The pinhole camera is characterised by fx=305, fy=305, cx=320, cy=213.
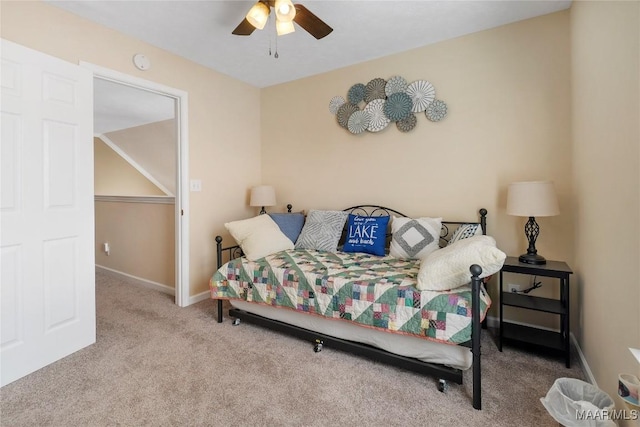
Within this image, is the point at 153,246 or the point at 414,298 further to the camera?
the point at 153,246

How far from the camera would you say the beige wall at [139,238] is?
3393 millimetres

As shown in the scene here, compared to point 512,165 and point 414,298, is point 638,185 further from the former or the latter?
point 512,165

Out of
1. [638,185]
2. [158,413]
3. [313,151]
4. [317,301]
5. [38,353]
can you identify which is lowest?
[158,413]

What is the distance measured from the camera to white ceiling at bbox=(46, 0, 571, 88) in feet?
6.98

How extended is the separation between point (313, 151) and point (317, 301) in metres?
1.88

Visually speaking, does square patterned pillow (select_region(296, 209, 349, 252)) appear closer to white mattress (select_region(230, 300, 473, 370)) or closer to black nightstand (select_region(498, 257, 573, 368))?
white mattress (select_region(230, 300, 473, 370))

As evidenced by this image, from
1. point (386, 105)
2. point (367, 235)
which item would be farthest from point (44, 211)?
point (386, 105)

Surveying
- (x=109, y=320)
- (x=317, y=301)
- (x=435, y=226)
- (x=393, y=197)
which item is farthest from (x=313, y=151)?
(x=109, y=320)

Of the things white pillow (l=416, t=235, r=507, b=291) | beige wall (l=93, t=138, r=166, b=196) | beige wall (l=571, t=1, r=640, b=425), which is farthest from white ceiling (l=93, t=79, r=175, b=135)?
beige wall (l=571, t=1, r=640, b=425)

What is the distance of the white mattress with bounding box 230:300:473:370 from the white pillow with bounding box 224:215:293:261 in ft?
1.49

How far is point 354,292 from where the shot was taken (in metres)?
1.93

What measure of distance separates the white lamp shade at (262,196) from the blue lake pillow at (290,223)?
10.5 inches

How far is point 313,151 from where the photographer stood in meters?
3.43

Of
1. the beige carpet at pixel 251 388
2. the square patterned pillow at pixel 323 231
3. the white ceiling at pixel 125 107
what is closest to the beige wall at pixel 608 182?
the beige carpet at pixel 251 388
